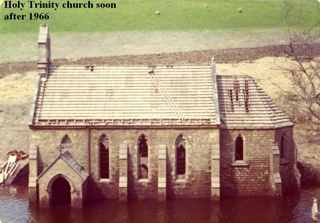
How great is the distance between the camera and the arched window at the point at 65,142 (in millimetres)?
45812

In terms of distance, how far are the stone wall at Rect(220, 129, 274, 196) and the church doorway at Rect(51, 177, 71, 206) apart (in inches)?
492

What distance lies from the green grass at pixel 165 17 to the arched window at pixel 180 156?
38.8 m

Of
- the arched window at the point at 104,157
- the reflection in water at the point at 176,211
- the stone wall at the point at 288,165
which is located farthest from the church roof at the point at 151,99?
the reflection in water at the point at 176,211

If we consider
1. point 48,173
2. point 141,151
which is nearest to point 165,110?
point 141,151

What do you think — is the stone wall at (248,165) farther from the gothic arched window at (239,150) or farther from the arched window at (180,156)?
the arched window at (180,156)

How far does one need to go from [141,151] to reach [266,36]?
40499mm

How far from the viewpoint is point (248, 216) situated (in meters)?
41.6

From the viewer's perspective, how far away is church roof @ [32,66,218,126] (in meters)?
45.8

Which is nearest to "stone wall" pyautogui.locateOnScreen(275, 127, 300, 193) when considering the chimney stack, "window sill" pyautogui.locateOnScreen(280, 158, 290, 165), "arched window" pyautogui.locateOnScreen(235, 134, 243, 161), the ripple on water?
"window sill" pyautogui.locateOnScreen(280, 158, 290, 165)

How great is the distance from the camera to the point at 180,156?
46.2 meters

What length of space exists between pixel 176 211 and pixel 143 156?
5813 millimetres

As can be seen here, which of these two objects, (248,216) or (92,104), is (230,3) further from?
(248,216)

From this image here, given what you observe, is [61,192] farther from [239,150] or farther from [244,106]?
[244,106]

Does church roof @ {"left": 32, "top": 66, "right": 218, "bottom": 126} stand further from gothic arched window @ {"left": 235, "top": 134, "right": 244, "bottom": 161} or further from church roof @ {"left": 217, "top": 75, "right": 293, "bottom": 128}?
gothic arched window @ {"left": 235, "top": 134, "right": 244, "bottom": 161}
